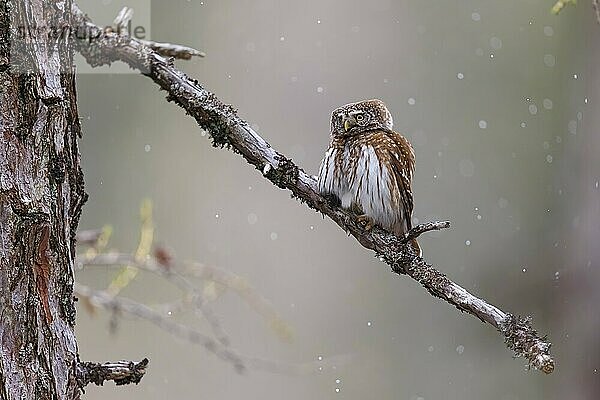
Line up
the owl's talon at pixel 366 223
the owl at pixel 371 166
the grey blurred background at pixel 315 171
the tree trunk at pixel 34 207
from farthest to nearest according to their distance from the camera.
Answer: the grey blurred background at pixel 315 171 → the owl at pixel 371 166 → the owl's talon at pixel 366 223 → the tree trunk at pixel 34 207

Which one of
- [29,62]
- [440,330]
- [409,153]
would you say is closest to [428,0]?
[440,330]

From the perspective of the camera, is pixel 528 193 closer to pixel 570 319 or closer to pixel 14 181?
pixel 570 319

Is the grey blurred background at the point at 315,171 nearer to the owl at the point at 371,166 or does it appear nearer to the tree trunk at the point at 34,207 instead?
the owl at the point at 371,166

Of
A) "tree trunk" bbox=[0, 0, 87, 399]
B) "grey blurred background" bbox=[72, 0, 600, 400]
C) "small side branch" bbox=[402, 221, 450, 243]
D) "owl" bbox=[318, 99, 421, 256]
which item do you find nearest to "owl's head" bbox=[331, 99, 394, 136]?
"owl" bbox=[318, 99, 421, 256]

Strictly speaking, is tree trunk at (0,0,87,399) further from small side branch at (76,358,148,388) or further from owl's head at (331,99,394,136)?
owl's head at (331,99,394,136)

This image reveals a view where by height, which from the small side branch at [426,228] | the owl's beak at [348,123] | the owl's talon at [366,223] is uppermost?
the owl's beak at [348,123]

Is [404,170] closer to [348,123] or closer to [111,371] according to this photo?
[348,123]

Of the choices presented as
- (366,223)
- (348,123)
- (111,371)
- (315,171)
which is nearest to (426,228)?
(366,223)

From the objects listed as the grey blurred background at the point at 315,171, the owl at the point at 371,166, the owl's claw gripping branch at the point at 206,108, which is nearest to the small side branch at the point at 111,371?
the owl's claw gripping branch at the point at 206,108
